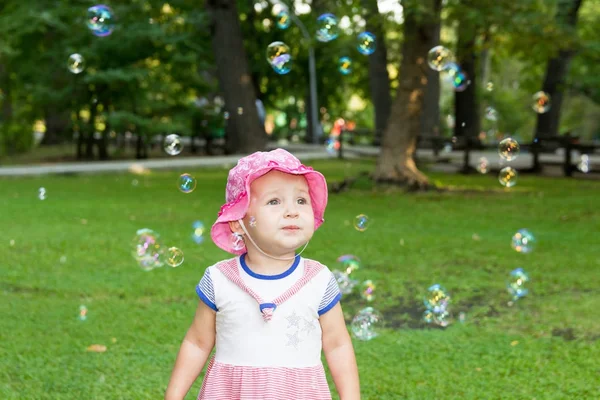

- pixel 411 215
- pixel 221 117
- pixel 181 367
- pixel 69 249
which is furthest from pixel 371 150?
pixel 181 367

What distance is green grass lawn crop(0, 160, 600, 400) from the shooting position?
16.2ft

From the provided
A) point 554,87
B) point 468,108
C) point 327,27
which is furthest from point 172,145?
point 468,108

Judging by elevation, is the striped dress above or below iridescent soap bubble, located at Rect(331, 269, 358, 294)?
above

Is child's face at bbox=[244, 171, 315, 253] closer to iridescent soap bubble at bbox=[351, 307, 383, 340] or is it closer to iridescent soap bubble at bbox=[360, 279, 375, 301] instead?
iridescent soap bubble at bbox=[351, 307, 383, 340]

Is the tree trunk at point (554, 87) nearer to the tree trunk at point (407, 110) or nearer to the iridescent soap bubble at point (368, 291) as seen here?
the tree trunk at point (407, 110)

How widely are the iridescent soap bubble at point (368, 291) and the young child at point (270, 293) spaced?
4.05 m

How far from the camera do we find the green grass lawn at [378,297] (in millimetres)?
4934

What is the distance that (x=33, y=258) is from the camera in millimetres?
8641

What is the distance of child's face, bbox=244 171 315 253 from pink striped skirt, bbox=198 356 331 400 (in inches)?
15.0

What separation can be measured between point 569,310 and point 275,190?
4.38m

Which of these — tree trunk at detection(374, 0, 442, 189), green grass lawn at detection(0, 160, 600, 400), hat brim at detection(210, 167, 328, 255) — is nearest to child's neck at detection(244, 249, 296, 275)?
hat brim at detection(210, 167, 328, 255)

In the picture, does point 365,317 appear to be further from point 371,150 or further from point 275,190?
point 371,150

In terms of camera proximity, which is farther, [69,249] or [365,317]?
[69,249]

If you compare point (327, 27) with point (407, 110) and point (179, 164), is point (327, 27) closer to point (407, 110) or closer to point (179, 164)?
point (407, 110)
